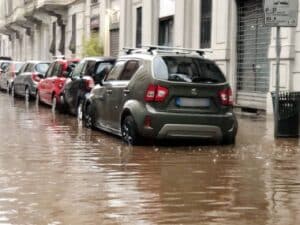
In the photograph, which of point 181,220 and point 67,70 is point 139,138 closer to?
point 181,220

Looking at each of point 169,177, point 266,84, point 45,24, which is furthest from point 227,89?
point 45,24

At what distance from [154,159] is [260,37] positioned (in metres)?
10.4

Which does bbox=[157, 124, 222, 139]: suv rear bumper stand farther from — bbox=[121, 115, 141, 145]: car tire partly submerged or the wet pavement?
bbox=[121, 115, 141, 145]: car tire partly submerged

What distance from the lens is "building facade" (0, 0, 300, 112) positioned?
18375 millimetres

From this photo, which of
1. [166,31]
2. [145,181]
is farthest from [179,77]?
[166,31]

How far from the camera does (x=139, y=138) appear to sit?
11078 mm

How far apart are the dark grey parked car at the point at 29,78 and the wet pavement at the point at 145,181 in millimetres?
11107

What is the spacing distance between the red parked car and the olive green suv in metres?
7.89

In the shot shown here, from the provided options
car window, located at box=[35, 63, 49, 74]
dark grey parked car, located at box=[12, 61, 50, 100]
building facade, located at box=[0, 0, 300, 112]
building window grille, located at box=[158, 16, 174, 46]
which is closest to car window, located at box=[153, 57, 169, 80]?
building facade, located at box=[0, 0, 300, 112]

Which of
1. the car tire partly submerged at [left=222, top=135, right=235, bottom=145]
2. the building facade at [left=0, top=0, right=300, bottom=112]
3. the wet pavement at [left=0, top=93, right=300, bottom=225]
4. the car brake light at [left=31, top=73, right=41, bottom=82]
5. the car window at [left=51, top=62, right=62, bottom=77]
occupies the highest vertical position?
the building facade at [left=0, top=0, right=300, bottom=112]

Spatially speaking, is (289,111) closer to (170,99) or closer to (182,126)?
(182,126)

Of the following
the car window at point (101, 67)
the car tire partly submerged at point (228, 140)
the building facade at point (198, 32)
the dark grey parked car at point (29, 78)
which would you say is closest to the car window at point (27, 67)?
the dark grey parked car at point (29, 78)

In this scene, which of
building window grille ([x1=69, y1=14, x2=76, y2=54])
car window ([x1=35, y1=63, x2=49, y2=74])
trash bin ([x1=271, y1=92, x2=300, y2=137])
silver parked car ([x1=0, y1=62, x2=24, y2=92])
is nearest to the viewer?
trash bin ([x1=271, y1=92, x2=300, y2=137])

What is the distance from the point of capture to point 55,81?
1956 cm
